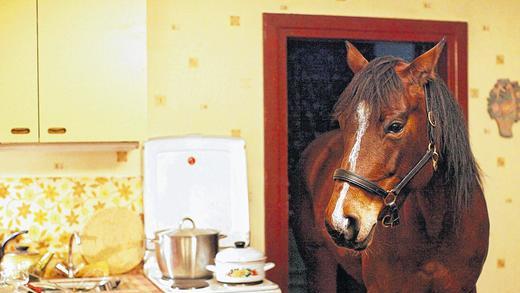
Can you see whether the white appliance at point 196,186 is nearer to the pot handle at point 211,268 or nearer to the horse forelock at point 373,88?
the pot handle at point 211,268

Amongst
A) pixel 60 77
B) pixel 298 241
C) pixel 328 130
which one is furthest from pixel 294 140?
pixel 60 77

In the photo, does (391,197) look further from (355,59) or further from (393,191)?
(355,59)

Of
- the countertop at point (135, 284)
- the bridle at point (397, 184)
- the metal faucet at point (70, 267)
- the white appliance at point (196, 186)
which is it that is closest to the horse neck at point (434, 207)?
the bridle at point (397, 184)

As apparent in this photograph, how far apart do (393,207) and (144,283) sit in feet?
3.89

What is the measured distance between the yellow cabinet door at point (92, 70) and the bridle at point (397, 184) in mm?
945

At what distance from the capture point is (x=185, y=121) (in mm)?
4133

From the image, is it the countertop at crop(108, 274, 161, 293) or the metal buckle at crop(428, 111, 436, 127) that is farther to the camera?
the metal buckle at crop(428, 111, 436, 127)

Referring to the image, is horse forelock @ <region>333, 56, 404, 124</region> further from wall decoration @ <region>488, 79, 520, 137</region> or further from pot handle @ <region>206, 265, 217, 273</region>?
pot handle @ <region>206, 265, 217, 273</region>

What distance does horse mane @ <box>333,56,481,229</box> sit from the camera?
389 cm

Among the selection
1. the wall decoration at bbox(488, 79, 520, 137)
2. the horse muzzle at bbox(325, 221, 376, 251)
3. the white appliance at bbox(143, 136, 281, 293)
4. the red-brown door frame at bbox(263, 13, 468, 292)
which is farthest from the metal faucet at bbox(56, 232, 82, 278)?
the wall decoration at bbox(488, 79, 520, 137)

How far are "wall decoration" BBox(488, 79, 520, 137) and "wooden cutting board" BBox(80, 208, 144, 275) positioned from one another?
195cm

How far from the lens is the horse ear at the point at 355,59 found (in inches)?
166

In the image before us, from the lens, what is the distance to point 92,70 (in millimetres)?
3748

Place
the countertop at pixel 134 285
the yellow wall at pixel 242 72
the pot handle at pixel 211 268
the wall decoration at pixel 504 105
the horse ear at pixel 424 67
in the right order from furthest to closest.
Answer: the wall decoration at pixel 504 105 → the yellow wall at pixel 242 72 → the horse ear at pixel 424 67 → the pot handle at pixel 211 268 → the countertop at pixel 134 285
